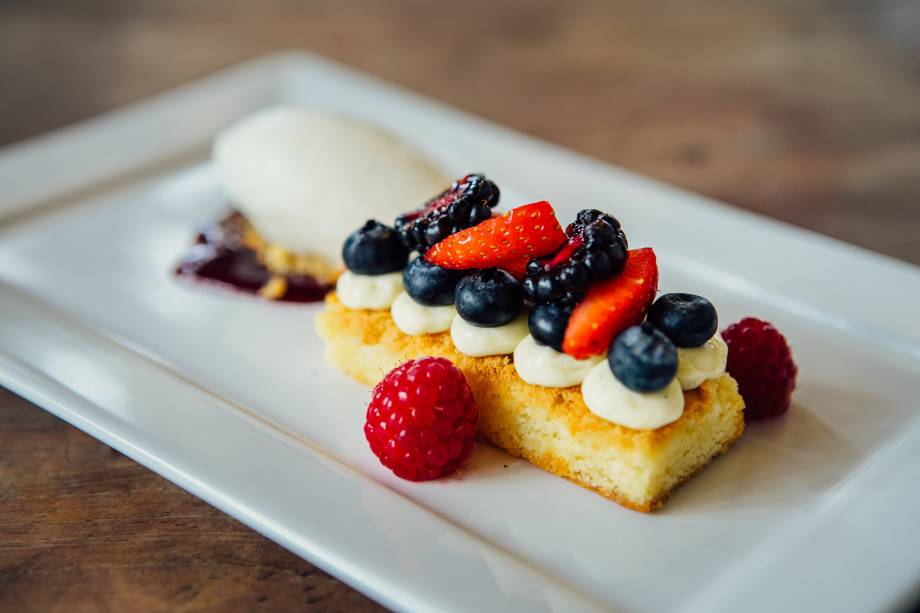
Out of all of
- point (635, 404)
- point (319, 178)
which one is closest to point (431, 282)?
point (635, 404)

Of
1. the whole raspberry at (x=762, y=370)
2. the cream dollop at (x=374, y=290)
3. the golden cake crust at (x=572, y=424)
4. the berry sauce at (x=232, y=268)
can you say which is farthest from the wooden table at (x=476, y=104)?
the whole raspberry at (x=762, y=370)

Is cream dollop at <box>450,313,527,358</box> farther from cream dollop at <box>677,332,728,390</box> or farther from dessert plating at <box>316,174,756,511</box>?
cream dollop at <box>677,332,728,390</box>

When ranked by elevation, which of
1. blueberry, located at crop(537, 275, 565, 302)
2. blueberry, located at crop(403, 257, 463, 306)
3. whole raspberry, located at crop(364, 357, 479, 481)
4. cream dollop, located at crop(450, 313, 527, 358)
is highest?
blueberry, located at crop(537, 275, 565, 302)

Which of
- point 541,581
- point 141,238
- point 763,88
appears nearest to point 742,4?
point 763,88

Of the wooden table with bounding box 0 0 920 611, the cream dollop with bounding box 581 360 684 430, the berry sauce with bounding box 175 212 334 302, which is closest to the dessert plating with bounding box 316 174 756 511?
the cream dollop with bounding box 581 360 684 430

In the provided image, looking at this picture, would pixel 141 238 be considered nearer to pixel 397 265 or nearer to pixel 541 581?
pixel 397 265
